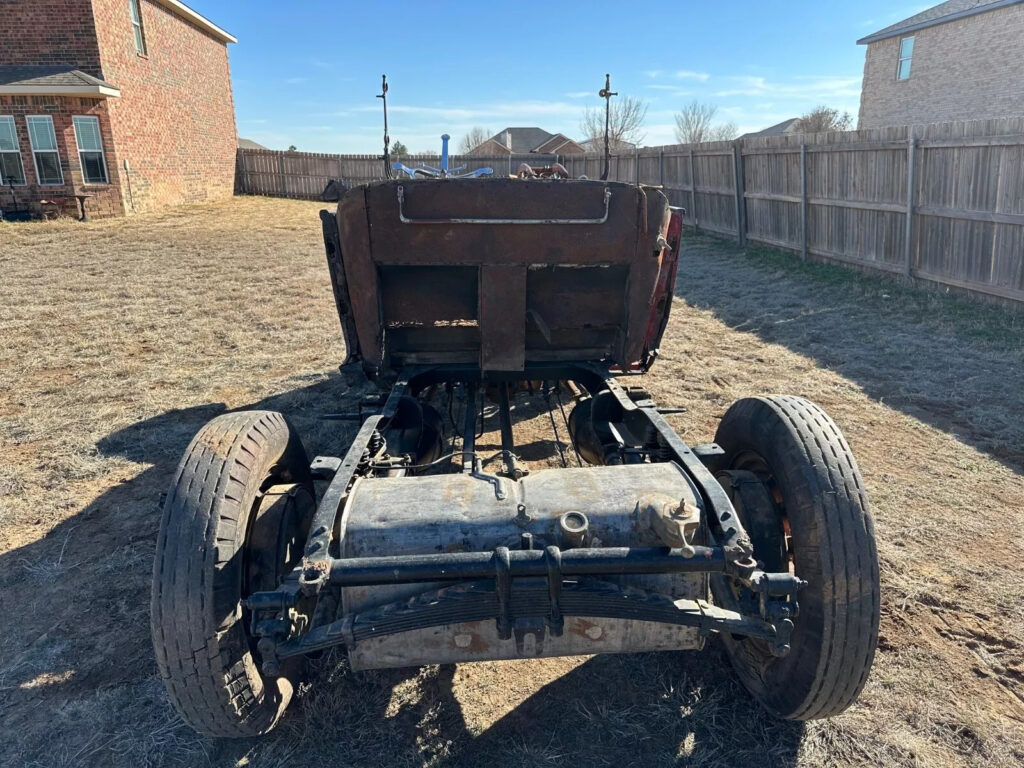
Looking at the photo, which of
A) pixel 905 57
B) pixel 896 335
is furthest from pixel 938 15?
pixel 896 335

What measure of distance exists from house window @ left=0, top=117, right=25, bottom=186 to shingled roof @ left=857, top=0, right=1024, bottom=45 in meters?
26.6

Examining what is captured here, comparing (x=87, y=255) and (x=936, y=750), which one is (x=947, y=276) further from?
(x=87, y=255)

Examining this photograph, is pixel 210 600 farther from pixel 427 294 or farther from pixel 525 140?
pixel 525 140

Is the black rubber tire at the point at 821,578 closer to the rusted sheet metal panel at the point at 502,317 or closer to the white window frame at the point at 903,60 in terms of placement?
the rusted sheet metal panel at the point at 502,317

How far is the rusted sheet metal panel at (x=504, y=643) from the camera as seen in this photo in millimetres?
2213

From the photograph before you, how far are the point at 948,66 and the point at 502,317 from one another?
24645 mm

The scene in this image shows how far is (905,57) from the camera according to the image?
23.2m

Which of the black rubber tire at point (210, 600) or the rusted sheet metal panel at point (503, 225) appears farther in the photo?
the rusted sheet metal panel at point (503, 225)

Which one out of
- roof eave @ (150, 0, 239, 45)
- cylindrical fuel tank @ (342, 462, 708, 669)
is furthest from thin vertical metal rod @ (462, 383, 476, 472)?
roof eave @ (150, 0, 239, 45)

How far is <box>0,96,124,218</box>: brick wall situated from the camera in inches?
658

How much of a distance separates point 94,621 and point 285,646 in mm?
1731

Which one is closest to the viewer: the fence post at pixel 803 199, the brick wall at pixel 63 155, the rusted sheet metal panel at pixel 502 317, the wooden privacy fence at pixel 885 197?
the rusted sheet metal panel at pixel 502 317

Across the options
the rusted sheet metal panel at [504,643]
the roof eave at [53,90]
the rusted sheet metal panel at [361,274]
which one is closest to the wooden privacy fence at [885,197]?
the rusted sheet metal panel at [361,274]

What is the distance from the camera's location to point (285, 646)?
2.05 m
